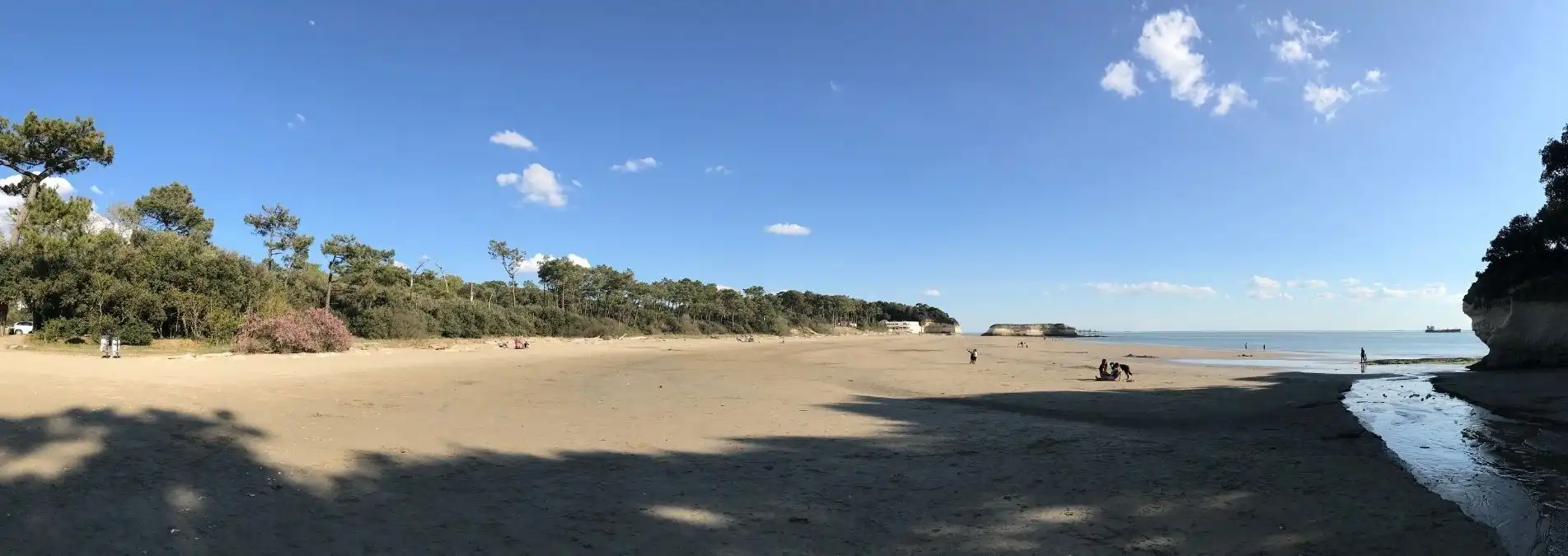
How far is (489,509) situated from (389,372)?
56.4ft

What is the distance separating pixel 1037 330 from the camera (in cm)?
17712

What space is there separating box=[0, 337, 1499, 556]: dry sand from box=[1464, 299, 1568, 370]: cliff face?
21.2 m

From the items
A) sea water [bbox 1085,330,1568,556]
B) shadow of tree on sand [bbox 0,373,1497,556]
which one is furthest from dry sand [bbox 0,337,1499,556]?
sea water [bbox 1085,330,1568,556]

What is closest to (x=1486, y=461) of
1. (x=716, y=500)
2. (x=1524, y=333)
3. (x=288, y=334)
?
(x=716, y=500)

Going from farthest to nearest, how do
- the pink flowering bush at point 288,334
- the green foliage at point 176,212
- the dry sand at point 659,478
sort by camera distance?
1. the green foliage at point 176,212
2. the pink flowering bush at point 288,334
3. the dry sand at point 659,478

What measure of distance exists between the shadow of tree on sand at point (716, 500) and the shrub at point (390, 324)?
1589 inches

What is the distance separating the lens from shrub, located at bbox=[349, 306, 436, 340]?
4450 centimetres

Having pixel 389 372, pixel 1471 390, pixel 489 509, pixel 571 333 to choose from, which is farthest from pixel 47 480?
pixel 571 333

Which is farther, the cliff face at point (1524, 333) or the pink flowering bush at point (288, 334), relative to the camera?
the pink flowering bush at point (288, 334)

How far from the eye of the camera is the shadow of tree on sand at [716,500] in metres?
5.31

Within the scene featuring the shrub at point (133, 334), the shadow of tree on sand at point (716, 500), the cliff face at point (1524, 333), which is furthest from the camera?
the shrub at point (133, 334)

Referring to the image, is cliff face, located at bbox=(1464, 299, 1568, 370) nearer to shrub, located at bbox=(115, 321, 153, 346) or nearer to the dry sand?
the dry sand

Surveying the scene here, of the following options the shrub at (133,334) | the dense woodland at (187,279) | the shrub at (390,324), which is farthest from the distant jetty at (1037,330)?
the shrub at (133,334)

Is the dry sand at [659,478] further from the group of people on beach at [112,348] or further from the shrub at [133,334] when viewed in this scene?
the shrub at [133,334]
